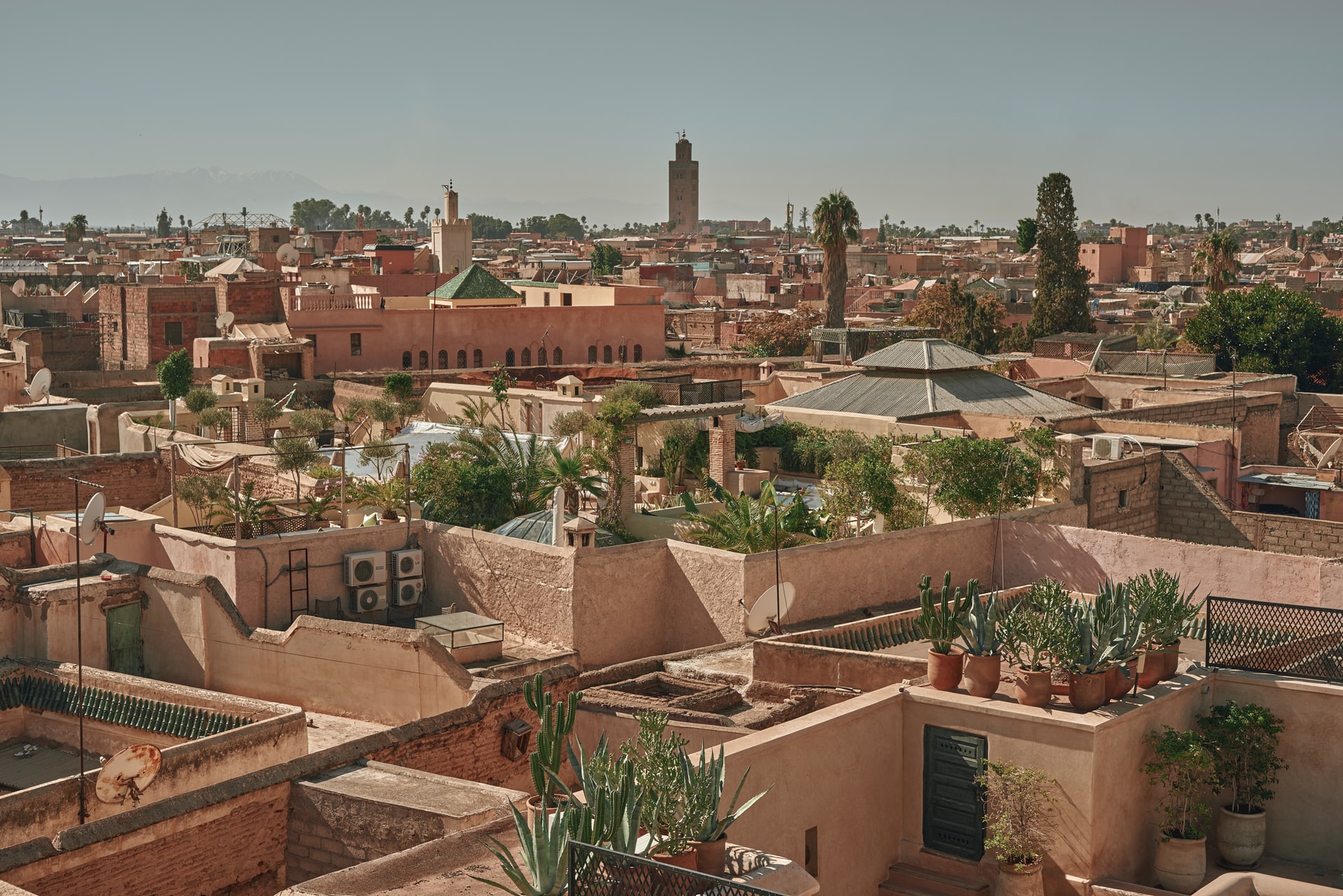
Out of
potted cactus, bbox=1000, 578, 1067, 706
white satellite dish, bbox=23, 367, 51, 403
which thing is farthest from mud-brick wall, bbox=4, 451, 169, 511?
potted cactus, bbox=1000, 578, 1067, 706

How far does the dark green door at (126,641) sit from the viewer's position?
15234 millimetres

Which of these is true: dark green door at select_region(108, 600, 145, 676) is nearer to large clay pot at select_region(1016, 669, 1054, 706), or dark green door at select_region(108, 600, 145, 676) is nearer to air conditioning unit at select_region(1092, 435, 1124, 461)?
large clay pot at select_region(1016, 669, 1054, 706)

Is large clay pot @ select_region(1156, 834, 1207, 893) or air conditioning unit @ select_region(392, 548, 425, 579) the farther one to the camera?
air conditioning unit @ select_region(392, 548, 425, 579)

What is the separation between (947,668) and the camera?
34.2ft

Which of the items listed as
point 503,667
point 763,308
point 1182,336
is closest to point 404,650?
point 503,667

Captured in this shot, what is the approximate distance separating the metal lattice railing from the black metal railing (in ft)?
18.6

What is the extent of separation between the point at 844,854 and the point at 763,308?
6675 centimetres

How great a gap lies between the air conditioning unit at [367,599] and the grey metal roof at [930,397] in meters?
12.7

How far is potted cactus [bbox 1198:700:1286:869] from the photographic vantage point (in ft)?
34.3

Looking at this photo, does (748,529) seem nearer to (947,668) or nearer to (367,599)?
(367,599)

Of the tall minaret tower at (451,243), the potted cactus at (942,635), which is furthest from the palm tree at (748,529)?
the tall minaret tower at (451,243)

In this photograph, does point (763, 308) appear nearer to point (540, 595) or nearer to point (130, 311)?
point (130, 311)

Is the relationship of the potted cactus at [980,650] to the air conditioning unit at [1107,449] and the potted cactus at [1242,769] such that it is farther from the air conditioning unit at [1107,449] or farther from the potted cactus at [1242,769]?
the air conditioning unit at [1107,449]

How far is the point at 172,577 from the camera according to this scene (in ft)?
50.3
